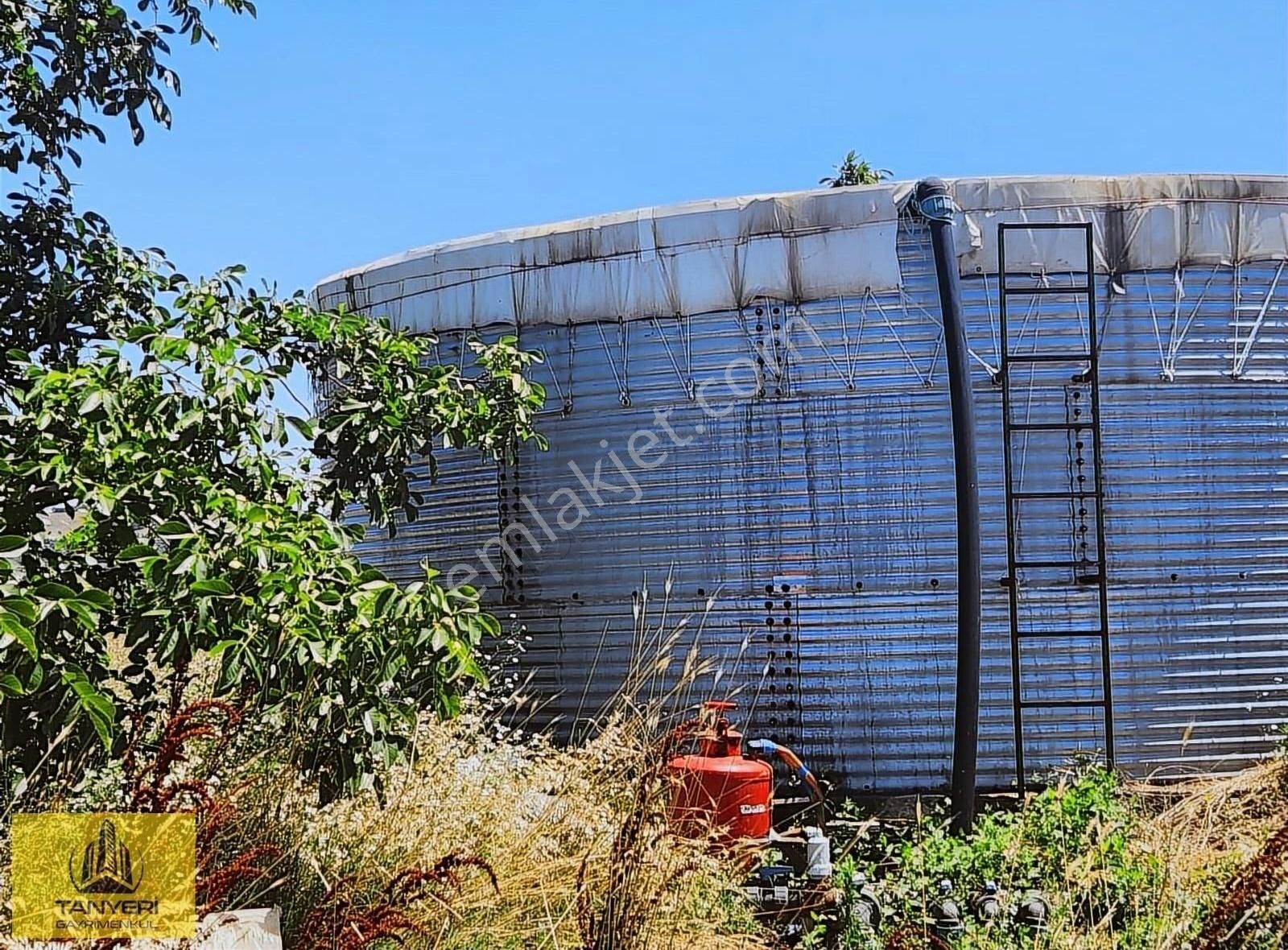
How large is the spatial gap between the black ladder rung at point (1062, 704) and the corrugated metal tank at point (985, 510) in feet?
0.26

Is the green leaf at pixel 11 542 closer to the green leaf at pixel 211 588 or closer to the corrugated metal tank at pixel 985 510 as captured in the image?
the green leaf at pixel 211 588

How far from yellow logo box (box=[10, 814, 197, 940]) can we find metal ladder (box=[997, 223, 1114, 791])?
6.09 m

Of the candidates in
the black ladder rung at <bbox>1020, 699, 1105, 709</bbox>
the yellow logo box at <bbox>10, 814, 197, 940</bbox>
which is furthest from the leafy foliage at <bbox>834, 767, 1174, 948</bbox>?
the yellow logo box at <bbox>10, 814, 197, 940</bbox>

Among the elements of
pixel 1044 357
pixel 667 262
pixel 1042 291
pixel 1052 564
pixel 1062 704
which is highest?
pixel 667 262

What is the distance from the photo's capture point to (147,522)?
4266 millimetres

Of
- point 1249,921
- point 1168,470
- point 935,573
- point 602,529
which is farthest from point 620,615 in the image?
point 1249,921

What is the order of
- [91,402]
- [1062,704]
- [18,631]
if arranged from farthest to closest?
[1062,704] → [91,402] → [18,631]

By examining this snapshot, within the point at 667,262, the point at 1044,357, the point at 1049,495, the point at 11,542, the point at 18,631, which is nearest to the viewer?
the point at 18,631

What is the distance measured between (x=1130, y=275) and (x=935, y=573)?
256 centimetres

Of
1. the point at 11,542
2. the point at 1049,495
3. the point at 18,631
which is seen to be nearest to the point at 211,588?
the point at 11,542

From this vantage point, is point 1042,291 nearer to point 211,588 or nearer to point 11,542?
point 211,588

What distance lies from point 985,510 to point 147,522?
593 cm

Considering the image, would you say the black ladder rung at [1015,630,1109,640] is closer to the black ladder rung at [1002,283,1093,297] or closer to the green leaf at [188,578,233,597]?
the black ladder rung at [1002,283,1093,297]

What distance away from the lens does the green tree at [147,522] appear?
12.6 feet
